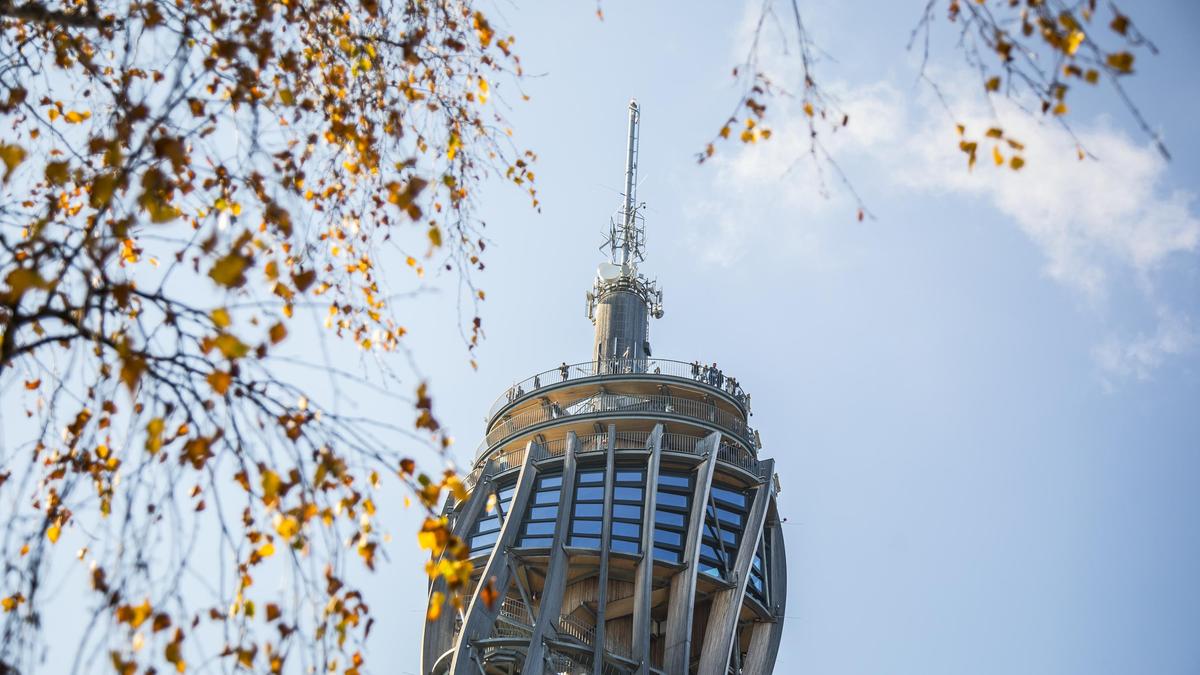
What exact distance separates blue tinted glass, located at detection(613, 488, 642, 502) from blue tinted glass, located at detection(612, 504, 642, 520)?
0.89 feet

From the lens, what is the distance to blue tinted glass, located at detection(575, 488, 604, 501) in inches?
1438

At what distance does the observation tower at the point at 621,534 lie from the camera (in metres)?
33.0

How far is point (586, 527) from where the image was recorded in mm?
35750

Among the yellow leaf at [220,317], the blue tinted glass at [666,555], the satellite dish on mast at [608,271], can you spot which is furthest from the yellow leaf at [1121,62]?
the satellite dish on mast at [608,271]

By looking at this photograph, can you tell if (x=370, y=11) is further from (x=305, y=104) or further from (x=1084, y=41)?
(x=1084, y=41)

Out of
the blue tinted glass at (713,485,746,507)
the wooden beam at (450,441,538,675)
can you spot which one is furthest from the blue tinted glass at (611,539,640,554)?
the blue tinted glass at (713,485,746,507)

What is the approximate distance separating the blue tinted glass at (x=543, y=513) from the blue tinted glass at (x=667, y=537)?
3.30 m

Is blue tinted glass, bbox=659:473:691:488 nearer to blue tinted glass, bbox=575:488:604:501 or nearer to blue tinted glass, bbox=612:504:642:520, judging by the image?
blue tinted glass, bbox=612:504:642:520

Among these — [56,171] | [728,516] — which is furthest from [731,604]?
[56,171]

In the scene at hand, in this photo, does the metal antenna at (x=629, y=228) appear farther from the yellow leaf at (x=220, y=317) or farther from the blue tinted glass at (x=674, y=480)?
the yellow leaf at (x=220, y=317)

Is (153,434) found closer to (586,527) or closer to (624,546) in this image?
(624,546)

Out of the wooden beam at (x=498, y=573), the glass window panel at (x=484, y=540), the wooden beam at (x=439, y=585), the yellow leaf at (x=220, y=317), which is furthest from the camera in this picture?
the glass window panel at (x=484, y=540)

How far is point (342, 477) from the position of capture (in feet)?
23.9

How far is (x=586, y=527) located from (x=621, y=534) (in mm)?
1191
